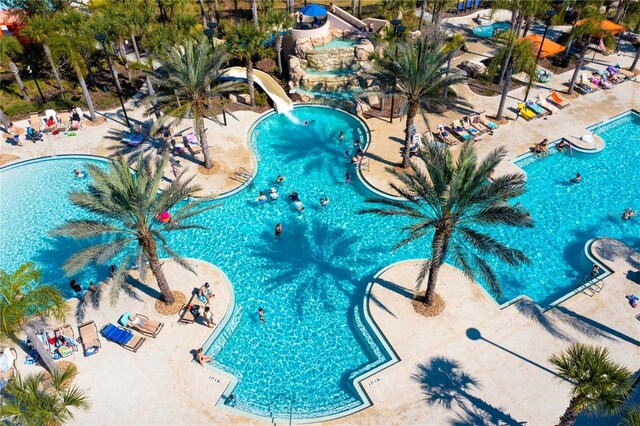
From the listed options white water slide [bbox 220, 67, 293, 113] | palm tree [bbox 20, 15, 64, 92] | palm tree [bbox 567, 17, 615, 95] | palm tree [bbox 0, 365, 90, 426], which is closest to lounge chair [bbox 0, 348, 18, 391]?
palm tree [bbox 0, 365, 90, 426]

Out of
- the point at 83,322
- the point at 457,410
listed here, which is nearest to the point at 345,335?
the point at 457,410

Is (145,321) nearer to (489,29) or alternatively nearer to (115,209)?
(115,209)

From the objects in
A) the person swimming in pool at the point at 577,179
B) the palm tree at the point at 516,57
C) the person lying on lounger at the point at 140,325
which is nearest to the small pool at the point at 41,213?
the person lying on lounger at the point at 140,325

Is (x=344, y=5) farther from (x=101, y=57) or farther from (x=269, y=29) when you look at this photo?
(x=101, y=57)

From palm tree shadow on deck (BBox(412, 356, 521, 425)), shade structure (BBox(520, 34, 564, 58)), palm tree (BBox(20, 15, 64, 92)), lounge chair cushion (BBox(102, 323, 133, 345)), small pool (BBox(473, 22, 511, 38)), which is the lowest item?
palm tree shadow on deck (BBox(412, 356, 521, 425))

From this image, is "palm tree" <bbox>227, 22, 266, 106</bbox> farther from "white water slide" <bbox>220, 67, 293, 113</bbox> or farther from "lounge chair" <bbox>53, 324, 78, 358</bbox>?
"lounge chair" <bbox>53, 324, 78, 358</bbox>

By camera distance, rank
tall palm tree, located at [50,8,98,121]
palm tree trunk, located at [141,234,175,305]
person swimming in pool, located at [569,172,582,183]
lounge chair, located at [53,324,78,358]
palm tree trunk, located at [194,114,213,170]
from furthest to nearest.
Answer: tall palm tree, located at [50,8,98,121], person swimming in pool, located at [569,172,582,183], palm tree trunk, located at [194,114,213,170], lounge chair, located at [53,324,78,358], palm tree trunk, located at [141,234,175,305]

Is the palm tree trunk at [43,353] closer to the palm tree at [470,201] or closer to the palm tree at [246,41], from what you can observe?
the palm tree at [470,201]
